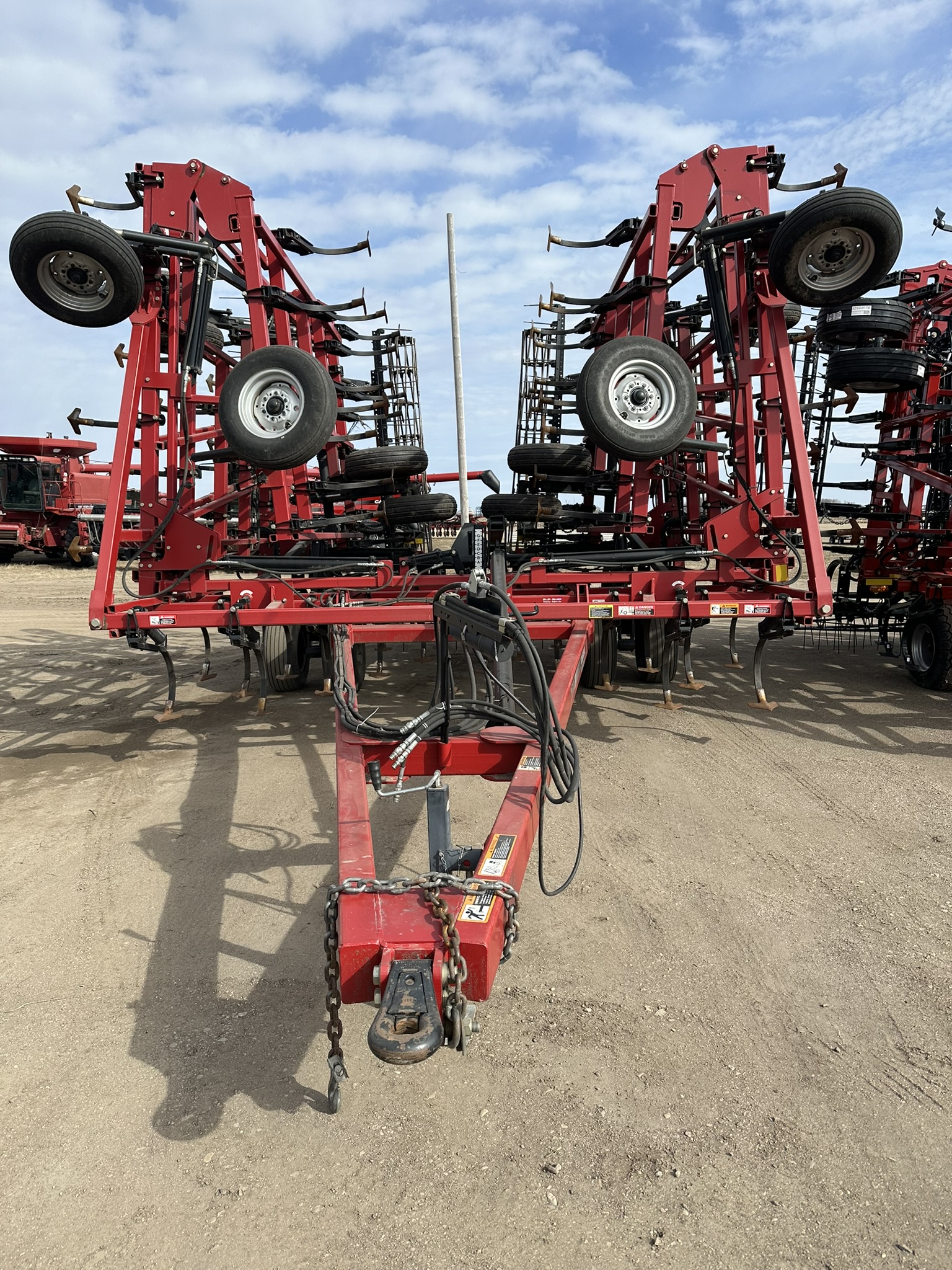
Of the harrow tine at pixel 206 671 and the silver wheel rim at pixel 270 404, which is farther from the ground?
the silver wheel rim at pixel 270 404

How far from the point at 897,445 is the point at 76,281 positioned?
7810 mm

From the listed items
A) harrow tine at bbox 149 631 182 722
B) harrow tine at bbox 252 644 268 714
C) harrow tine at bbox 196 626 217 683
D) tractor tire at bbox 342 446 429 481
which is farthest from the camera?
harrow tine at bbox 196 626 217 683

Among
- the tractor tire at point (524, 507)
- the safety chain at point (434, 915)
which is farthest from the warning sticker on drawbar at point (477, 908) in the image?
the tractor tire at point (524, 507)

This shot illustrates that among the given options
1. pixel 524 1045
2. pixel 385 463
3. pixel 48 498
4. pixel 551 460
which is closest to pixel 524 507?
pixel 551 460

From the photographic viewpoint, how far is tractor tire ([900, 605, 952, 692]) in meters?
7.02

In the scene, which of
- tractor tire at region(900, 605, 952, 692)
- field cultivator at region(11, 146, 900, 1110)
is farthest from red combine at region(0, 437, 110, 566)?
tractor tire at region(900, 605, 952, 692)

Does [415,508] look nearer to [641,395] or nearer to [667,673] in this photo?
[641,395]

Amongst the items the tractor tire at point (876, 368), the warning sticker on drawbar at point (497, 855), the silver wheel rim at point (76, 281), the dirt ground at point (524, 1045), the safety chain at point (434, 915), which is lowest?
the dirt ground at point (524, 1045)

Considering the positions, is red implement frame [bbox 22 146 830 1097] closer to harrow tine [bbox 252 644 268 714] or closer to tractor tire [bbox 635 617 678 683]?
harrow tine [bbox 252 644 268 714]

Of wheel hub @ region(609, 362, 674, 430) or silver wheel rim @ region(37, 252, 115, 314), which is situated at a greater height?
silver wheel rim @ region(37, 252, 115, 314)

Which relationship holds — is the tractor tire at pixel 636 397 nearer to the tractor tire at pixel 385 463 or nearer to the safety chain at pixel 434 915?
the tractor tire at pixel 385 463

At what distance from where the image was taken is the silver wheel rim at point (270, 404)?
244 inches

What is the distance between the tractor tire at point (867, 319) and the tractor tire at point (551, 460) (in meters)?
2.68

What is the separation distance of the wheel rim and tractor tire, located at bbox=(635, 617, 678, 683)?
89.5 inches
